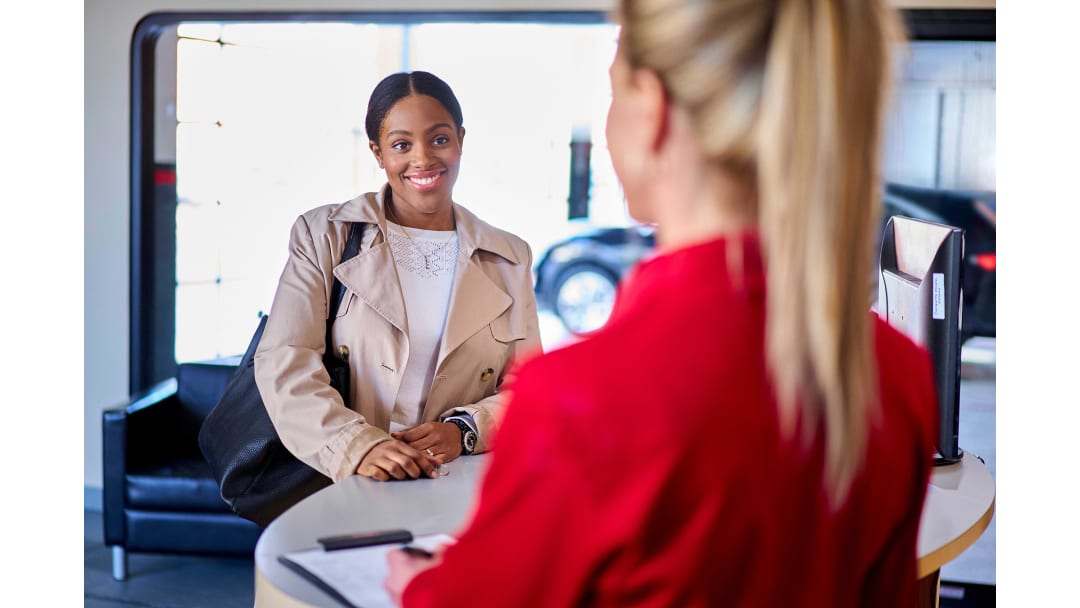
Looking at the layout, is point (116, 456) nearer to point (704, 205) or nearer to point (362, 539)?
point (362, 539)

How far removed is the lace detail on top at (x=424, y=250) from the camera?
2297mm

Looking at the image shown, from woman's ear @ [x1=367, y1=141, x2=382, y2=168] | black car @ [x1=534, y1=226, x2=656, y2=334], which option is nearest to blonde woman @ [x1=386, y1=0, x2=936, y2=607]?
woman's ear @ [x1=367, y1=141, x2=382, y2=168]

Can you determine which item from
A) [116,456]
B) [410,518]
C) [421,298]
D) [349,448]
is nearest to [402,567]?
[410,518]

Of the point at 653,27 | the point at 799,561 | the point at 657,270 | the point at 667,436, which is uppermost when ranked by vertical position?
the point at 653,27

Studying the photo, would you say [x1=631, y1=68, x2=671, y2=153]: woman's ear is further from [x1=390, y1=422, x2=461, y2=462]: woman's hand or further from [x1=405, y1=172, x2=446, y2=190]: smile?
[x1=405, y1=172, x2=446, y2=190]: smile

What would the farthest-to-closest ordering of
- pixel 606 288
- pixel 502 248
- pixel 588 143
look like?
pixel 606 288 → pixel 588 143 → pixel 502 248

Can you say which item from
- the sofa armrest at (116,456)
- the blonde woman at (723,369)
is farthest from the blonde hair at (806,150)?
the sofa armrest at (116,456)

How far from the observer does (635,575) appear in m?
0.71

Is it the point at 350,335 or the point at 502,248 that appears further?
the point at 502,248

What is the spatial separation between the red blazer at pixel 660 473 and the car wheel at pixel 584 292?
634 centimetres

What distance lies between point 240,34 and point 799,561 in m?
4.91

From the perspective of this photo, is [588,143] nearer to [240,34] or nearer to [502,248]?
[240,34]
